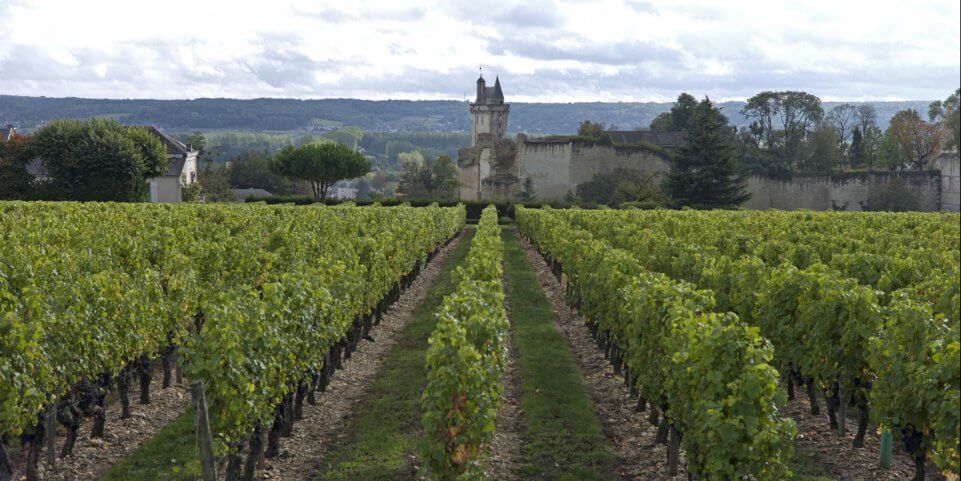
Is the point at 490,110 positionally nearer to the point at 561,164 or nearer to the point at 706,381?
the point at 561,164

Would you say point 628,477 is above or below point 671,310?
below

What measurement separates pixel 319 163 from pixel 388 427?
182 feet

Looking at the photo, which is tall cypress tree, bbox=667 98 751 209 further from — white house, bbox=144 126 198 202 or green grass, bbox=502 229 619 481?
green grass, bbox=502 229 619 481

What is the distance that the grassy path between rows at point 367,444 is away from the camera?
9641mm

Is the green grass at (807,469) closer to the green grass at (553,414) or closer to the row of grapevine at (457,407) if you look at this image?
the green grass at (553,414)

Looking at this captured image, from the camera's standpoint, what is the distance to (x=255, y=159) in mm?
89125

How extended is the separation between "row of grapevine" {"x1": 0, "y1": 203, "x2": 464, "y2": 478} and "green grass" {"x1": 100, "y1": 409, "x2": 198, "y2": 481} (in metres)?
0.72

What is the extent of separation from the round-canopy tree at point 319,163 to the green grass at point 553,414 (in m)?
47.8

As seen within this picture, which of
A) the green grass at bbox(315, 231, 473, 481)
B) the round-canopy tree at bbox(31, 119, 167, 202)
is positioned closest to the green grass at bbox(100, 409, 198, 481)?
the green grass at bbox(315, 231, 473, 481)

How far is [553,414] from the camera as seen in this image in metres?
11.9

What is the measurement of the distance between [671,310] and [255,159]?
83.4m

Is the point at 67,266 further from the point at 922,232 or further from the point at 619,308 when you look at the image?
the point at 922,232

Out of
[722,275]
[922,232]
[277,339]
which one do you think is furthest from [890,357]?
[922,232]

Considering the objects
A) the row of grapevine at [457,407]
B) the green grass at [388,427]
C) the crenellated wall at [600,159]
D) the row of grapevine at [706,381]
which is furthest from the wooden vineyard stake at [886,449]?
the crenellated wall at [600,159]
